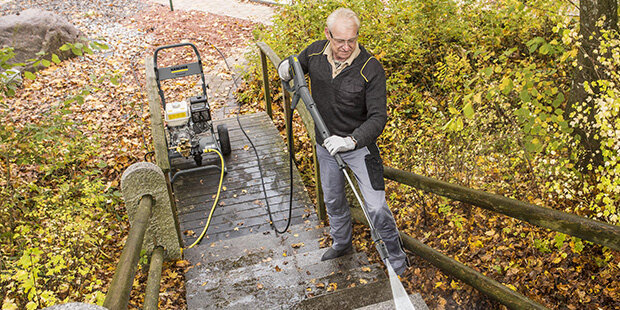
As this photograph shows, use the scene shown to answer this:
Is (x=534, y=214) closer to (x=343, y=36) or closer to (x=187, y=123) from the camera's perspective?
(x=343, y=36)

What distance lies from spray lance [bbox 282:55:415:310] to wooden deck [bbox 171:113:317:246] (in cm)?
176

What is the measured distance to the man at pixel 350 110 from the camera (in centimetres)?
347

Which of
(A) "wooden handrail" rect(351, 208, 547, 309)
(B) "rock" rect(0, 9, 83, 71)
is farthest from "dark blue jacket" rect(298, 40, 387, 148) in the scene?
(B) "rock" rect(0, 9, 83, 71)

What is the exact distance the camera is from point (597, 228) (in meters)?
2.55

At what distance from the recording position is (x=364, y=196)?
3846 millimetres

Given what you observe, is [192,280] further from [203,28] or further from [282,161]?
[203,28]

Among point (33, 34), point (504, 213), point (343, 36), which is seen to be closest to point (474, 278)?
point (504, 213)

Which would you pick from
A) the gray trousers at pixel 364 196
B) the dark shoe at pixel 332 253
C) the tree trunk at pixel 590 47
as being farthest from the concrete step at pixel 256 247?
the tree trunk at pixel 590 47

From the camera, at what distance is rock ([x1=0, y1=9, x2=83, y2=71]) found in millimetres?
10930

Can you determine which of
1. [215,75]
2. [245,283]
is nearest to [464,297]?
[245,283]

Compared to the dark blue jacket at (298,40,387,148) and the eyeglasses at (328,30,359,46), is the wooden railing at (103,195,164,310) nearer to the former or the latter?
the dark blue jacket at (298,40,387,148)

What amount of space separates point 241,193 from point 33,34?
8.53m

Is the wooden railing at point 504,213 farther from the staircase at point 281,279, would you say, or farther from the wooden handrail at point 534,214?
the staircase at point 281,279

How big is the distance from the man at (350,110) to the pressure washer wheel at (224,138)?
2.51m
